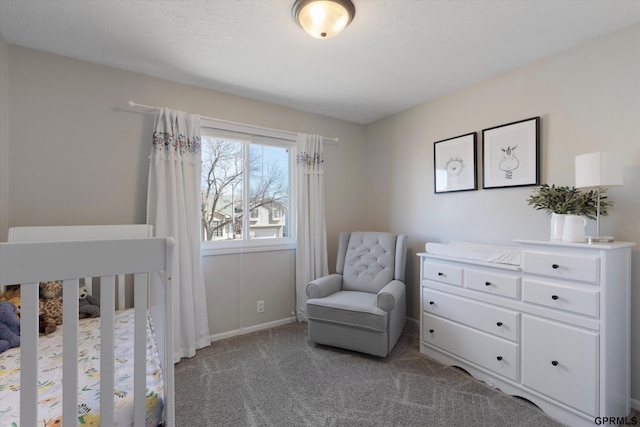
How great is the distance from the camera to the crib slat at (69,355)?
78 cm

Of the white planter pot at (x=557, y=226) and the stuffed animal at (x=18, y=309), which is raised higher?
the white planter pot at (x=557, y=226)

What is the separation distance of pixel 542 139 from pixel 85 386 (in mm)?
3046

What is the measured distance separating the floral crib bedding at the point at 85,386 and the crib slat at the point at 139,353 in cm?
12

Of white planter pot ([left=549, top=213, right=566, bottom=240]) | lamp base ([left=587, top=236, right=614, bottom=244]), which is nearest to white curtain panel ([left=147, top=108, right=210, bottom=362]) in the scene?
white planter pot ([left=549, top=213, right=566, bottom=240])

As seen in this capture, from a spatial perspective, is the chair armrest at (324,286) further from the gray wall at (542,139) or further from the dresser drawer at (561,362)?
the dresser drawer at (561,362)

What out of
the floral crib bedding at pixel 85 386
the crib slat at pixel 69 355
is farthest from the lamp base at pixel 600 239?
the crib slat at pixel 69 355

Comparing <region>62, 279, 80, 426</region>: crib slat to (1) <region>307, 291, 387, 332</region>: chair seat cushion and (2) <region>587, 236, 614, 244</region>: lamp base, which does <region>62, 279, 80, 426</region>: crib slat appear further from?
(2) <region>587, 236, 614, 244</region>: lamp base

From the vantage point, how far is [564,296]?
1677 mm

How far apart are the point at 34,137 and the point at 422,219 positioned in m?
3.41

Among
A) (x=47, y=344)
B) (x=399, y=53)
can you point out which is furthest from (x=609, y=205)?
(x=47, y=344)

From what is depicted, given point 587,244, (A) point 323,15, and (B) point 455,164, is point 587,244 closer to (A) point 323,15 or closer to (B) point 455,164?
(B) point 455,164

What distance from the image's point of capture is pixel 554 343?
1705mm

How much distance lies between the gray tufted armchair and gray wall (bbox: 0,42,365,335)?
0.78 metres

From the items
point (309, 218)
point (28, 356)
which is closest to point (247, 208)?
point (309, 218)
